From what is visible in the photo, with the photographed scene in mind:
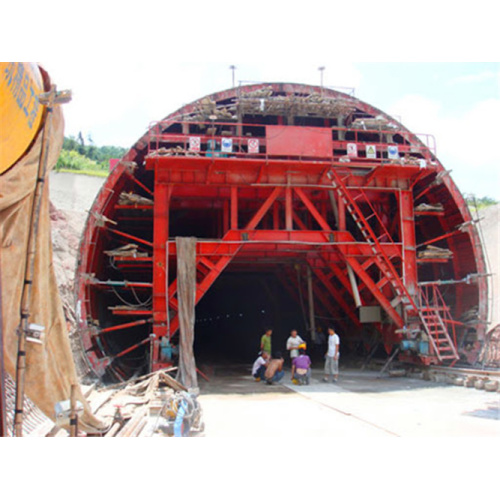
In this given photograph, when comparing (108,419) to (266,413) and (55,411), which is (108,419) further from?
(55,411)

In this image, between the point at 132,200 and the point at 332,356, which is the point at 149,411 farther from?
the point at 132,200

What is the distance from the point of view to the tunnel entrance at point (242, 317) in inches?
868

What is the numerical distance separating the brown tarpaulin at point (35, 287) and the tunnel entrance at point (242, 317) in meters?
14.3

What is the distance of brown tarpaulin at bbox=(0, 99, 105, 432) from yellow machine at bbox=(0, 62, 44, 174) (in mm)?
87

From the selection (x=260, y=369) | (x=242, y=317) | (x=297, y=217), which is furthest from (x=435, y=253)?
(x=242, y=317)

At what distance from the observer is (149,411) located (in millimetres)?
8211

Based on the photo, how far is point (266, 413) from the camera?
28.1 feet

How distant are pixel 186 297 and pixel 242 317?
18.2 m

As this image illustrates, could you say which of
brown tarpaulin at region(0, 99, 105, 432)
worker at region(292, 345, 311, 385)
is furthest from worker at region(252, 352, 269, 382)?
brown tarpaulin at region(0, 99, 105, 432)

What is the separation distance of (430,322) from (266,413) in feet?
24.2

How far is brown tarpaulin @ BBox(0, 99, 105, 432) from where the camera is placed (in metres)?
3.66

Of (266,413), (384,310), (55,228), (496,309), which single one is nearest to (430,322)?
(384,310)

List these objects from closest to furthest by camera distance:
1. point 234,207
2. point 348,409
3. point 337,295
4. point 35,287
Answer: point 35,287 < point 348,409 < point 234,207 < point 337,295

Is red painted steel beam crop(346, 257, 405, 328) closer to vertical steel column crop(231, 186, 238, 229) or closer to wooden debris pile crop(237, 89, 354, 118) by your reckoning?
vertical steel column crop(231, 186, 238, 229)
